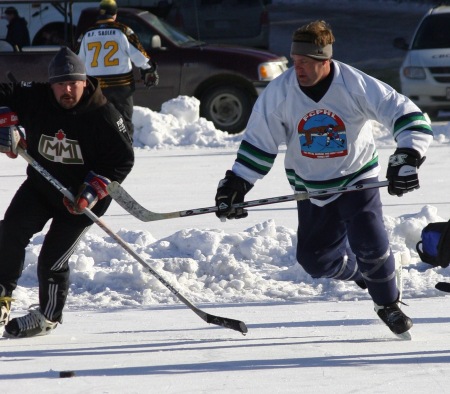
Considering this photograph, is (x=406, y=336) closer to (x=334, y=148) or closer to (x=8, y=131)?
(x=334, y=148)

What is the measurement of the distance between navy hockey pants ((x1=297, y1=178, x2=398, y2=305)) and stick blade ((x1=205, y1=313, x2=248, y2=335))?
1.38ft

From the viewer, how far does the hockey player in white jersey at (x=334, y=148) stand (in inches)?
188

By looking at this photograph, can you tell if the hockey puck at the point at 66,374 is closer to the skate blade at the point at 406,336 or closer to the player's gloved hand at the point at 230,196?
the player's gloved hand at the point at 230,196

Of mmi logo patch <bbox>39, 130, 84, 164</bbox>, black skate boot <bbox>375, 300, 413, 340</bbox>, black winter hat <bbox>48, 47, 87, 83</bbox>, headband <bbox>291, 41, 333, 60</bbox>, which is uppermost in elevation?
headband <bbox>291, 41, 333, 60</bbox>

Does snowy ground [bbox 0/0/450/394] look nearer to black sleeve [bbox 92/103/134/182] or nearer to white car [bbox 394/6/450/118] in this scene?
black sleeve [bbox 92/103/134/182]

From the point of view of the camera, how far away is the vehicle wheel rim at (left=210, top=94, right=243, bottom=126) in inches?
499

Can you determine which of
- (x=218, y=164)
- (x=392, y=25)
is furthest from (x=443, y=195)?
(x=392, y=25)

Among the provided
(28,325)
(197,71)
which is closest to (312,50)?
(28,325)

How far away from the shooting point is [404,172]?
4.67m

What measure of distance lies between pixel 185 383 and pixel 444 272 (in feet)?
7.88

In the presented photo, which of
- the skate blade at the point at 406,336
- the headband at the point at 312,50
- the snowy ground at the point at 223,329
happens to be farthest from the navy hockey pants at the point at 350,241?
the headband at the point at 312,50

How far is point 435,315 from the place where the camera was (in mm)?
5523

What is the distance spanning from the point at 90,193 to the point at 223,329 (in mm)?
928

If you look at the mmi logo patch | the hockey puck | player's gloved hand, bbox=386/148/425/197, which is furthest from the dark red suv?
the hockey puck
